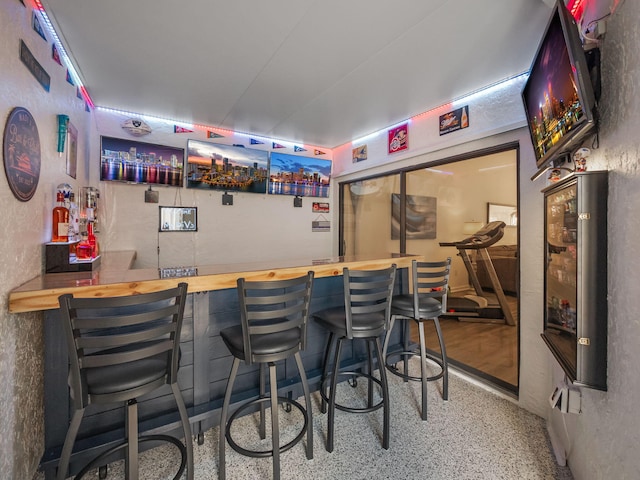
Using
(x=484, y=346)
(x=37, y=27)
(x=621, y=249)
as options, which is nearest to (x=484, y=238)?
(x=484, y=346)

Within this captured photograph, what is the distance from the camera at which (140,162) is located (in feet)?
11.1

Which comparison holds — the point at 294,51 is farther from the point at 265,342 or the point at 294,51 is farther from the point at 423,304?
the point at 423,304

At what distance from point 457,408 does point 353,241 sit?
283 centimetres

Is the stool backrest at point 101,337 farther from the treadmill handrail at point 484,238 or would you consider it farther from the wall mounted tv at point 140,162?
the treadmill handrail at point 484,238

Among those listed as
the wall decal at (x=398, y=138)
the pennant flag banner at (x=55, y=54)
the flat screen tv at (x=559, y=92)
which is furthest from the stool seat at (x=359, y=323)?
the pennant flag banner at (x=55, y=54)

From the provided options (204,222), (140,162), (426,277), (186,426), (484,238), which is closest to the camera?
(186,426)

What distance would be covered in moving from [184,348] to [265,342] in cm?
66

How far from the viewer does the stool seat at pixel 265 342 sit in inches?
58.6

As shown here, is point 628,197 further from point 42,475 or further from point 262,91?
point 42,475

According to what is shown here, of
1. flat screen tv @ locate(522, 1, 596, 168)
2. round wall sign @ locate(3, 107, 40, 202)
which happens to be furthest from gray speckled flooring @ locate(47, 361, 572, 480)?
flat screen tv @ locate(522, 1, 596, 168)

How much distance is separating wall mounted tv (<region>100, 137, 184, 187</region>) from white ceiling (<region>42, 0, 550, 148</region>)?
44cm

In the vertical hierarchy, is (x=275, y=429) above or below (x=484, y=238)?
below

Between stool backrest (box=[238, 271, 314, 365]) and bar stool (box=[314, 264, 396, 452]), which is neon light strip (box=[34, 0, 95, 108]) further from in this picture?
bar stool (box=[314, 264, 396, 452])

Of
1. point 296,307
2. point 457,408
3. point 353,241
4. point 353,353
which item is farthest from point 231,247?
point 457,408
